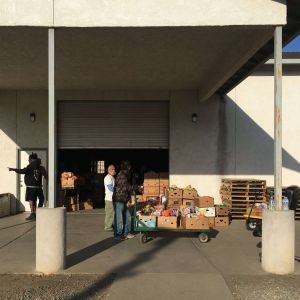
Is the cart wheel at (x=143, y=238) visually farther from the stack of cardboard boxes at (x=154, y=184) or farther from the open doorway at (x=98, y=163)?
the open doorway at (x=98, y=163)

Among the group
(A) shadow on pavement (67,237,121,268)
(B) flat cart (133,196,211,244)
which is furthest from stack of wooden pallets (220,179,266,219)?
(A) shadow on pavement (67,237,121,268)

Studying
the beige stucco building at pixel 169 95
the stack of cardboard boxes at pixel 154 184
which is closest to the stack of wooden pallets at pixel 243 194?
the beige stucco building at pixel 169 95

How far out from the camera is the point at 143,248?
8969 mm

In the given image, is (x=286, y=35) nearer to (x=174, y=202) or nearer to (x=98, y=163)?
(x=174, y=202)

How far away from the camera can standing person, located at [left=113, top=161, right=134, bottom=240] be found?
31.9 feet

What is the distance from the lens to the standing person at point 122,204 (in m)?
9.73

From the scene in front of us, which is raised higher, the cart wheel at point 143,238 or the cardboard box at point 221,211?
the cardboard box at point 221,211

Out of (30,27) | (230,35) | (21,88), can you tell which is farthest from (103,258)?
(21,88)

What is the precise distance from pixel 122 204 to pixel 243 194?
5008 mm

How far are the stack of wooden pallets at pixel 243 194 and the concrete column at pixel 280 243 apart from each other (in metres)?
6.26

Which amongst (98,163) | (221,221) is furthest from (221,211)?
(98,163)

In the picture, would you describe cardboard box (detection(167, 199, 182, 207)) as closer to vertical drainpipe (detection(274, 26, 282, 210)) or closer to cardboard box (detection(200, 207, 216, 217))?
cardboard box (detection(200, 207, 216, 217))

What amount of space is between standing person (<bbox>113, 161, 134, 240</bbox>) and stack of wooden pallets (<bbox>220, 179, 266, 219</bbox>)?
4477 mm

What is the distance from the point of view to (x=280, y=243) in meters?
7.05
